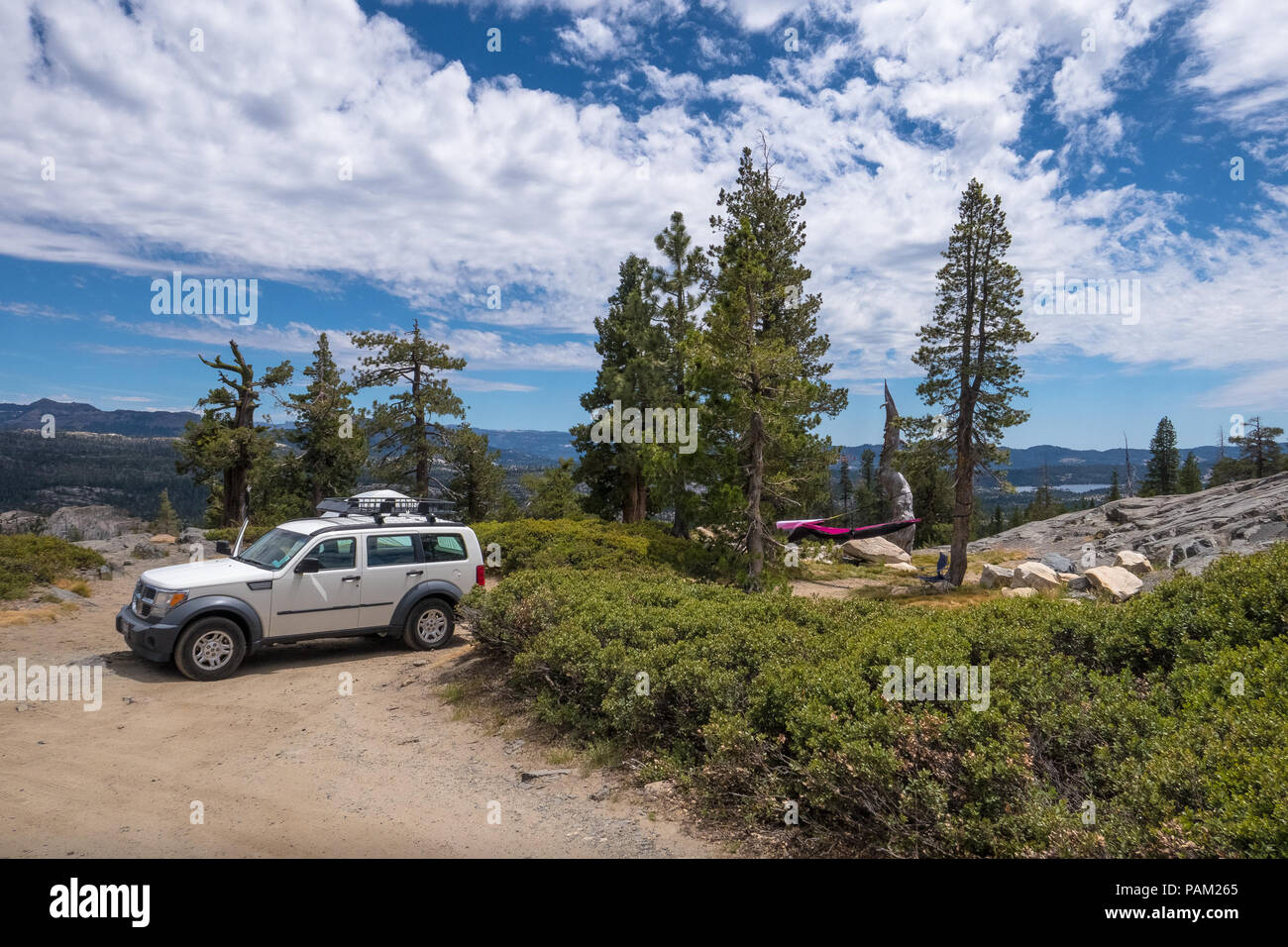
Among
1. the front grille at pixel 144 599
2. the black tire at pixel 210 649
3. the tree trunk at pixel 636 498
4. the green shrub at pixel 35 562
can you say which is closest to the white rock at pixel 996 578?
the tree trunk at pixel 636 498

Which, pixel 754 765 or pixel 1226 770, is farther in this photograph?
pixel 754 765

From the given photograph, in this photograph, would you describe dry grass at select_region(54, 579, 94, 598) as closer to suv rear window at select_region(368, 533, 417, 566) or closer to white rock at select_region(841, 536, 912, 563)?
suv rear window at select_region(368, 533, 417, 566)

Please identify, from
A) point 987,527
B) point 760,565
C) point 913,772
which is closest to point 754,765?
point 913,772

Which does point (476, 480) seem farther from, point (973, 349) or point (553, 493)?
point (973, 349)

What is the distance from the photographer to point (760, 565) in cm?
1597

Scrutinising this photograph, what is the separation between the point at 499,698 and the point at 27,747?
4.40m

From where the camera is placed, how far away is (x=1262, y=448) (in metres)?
58.1

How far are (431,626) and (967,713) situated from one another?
8300mm

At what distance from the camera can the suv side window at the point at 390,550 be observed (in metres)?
10.5

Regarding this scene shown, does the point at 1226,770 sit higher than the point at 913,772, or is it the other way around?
the point at 1226,770

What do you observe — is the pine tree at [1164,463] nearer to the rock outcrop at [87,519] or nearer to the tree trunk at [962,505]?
the tree trunk at [962,505]

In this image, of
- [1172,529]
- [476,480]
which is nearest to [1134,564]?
[1172,529]

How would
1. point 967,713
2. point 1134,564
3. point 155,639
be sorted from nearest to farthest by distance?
1. point 967,713
2. point 155,639
3. point 1134,564
